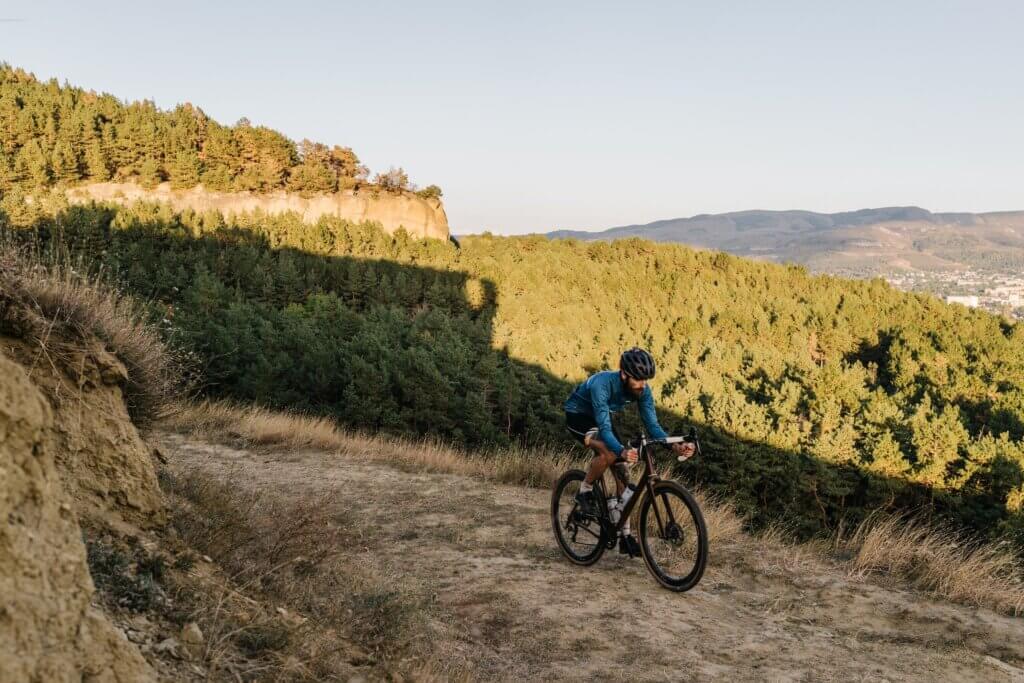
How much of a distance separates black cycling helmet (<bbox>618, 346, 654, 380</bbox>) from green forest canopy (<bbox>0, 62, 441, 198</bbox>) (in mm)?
46629

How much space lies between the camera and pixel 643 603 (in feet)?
18.8

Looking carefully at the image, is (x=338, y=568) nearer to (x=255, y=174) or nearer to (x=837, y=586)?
(x=837, y=586)

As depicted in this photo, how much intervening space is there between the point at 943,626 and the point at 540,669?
12.7 feet

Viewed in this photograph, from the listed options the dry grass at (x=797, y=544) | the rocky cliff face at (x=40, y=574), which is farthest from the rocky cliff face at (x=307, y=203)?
the rocky cliff face at (x=40, y=574)

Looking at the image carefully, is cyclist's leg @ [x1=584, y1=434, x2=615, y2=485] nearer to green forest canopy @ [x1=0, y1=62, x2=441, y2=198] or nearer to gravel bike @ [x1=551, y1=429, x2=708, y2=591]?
gravel bike @ [x1=551, y1=429, x2=708, y2=591]

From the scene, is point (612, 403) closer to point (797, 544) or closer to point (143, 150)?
point (797, 544)

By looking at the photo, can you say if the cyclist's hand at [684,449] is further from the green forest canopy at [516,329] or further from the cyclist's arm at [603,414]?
the green forest canopy at [516,329]

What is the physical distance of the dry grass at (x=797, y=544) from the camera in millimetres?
6598

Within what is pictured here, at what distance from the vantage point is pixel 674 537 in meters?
Result: 5.86

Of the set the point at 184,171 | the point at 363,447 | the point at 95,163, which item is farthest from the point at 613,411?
the point at 95,163

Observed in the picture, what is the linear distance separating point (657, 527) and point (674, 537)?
0.32 meters

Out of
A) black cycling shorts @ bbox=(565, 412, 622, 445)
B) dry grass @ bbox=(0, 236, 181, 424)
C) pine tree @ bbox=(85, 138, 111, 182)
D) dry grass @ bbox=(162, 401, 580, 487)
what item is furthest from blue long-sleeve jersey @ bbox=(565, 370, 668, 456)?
pine tree @ bbox=(85, 138, 111, 182)

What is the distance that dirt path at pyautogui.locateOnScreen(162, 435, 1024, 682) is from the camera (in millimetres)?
4766

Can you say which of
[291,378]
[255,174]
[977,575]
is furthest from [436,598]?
[255,174]
